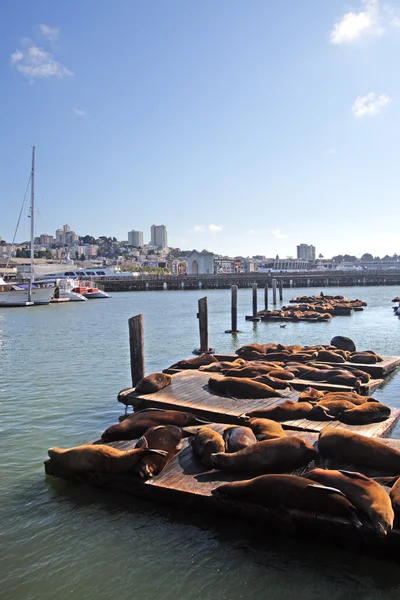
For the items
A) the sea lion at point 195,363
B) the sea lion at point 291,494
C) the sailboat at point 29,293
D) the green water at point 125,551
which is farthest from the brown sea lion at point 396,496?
the sailboat at point 29,293

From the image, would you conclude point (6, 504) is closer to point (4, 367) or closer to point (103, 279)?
point (4, 367)

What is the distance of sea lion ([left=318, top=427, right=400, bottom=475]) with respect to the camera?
5195 mm

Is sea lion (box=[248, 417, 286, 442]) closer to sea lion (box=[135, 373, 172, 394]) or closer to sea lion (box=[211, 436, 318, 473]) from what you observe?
sea lion (box=[211, 436, 318, 473])

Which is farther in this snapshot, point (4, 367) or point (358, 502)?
point (4, 367)

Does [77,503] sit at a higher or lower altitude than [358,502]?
lower

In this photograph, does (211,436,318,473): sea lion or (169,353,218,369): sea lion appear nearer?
(211,436,318,473): sea lion

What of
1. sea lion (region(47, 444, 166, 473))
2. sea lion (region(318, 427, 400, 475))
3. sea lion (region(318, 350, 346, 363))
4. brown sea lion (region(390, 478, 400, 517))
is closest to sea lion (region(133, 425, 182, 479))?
sea lion (region(47, 444, 166, 473))

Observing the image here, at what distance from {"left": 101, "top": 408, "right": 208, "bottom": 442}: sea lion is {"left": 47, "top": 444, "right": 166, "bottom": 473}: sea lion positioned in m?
0.51

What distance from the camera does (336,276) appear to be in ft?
274

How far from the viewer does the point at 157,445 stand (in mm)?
6117

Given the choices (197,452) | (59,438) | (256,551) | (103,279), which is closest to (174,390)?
(59,438)

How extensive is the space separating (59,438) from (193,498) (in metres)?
3.59

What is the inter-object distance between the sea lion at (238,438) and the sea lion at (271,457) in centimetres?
26

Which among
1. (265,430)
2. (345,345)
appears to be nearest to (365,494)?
(265,430)
